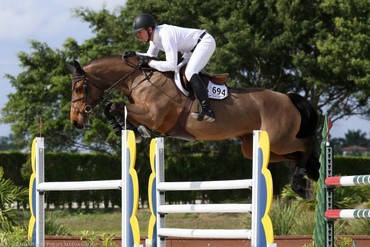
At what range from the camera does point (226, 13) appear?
24422 mm

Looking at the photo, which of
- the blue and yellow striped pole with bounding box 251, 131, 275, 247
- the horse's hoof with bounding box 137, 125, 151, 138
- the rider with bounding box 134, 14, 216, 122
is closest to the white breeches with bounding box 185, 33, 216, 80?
the rider with bounding box 134, 14, 216, 122

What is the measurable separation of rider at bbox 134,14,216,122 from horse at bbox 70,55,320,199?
11cm

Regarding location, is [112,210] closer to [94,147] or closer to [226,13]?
[94,147]

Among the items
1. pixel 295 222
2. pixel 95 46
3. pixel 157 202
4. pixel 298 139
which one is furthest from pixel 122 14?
pixel 157 202

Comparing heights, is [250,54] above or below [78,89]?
above

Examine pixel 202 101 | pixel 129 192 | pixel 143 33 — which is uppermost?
pixel 143 33

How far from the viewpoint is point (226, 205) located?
253 inches

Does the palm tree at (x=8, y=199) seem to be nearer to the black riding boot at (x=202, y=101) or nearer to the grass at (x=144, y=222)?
the black riding boot at (x=202, y=101)

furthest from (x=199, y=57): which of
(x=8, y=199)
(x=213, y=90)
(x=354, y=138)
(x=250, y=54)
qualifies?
(x=354, y=138)

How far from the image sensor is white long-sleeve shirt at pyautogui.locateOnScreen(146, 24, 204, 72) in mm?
7824

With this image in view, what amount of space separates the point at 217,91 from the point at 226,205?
1944mm

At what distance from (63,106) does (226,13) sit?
5862mm

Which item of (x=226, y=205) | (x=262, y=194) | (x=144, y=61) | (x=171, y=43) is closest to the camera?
(x=262, y=194)

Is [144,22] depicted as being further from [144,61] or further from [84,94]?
[84,94]
